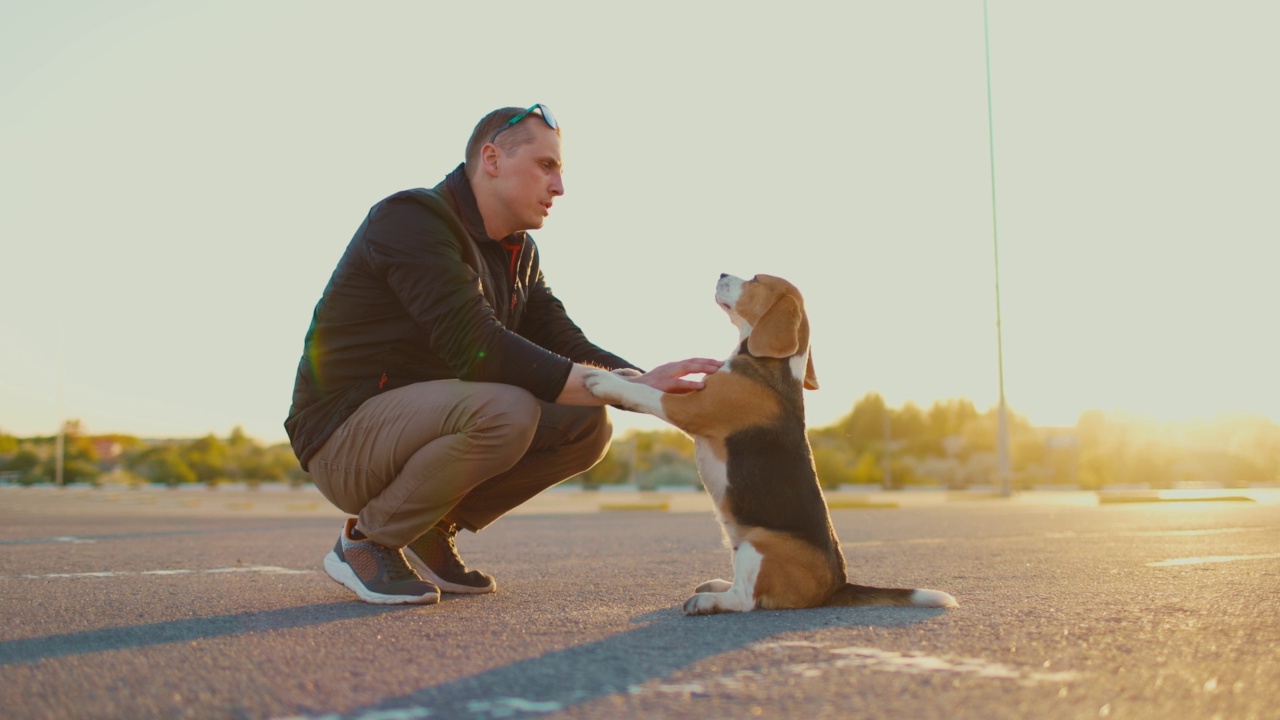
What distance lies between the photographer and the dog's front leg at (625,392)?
4.08 m

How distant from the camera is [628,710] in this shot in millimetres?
2121

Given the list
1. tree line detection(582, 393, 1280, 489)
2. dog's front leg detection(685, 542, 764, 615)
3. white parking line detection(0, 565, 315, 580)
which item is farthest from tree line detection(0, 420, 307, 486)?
dog's front leg detection(685, 542, 764, 615)

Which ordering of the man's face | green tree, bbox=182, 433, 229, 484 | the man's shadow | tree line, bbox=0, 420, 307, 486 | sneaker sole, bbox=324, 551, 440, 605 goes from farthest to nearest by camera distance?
green tree, bbox=182, 433, 229, 484 → tree line, bbox=0, 420, 307, 486 → the man's face → sneaker sole, bbox=324, 551, 440, 605 → the man's shadow

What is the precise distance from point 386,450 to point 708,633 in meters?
1.56

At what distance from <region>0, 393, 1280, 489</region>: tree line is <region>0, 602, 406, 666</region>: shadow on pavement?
2358 cm

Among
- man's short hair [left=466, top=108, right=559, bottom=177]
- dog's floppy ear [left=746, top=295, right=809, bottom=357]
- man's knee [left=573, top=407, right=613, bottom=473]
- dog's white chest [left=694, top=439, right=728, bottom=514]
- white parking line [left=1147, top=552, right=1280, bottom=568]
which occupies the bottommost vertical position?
Answer: white parking line [left=1147, top=552, right=1280, bottom=568]

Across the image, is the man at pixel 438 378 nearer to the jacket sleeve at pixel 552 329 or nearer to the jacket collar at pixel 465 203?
the jacket collar at pixel 465 203

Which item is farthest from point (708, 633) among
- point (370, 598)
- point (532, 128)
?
point (532, 128)

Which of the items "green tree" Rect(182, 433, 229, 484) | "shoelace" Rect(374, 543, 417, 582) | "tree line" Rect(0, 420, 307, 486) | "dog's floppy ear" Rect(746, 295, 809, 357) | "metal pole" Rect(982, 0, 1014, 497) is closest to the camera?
"shoelace" Rect(374, 543, 417, 582)

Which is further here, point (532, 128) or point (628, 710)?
point (532, 128)

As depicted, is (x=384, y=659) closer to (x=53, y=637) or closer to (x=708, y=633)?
(x=708, y=633)

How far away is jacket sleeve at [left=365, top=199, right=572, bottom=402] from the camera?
405 centimetres

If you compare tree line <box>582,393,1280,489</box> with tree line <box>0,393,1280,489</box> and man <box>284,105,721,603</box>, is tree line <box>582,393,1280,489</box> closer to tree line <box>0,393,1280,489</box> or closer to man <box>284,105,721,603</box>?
tree line <box>0,393,1280,489</box>

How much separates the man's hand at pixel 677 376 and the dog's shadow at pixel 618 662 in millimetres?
854
